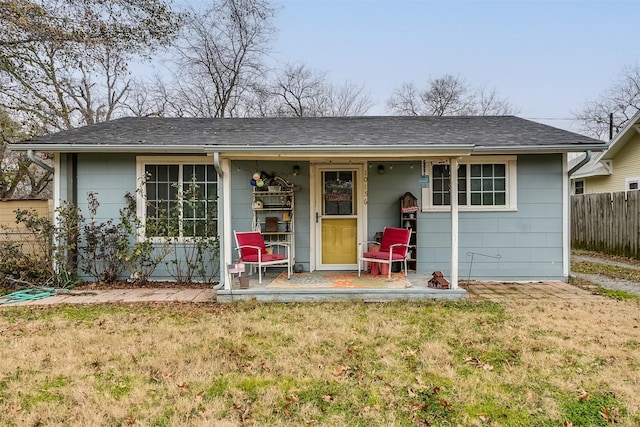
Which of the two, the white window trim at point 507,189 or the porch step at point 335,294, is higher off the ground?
the white window trim at point 507,189

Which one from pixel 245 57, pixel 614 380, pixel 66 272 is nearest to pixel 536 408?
pixel 614 380

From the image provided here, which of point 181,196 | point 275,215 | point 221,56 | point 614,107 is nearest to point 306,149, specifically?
point 275,215

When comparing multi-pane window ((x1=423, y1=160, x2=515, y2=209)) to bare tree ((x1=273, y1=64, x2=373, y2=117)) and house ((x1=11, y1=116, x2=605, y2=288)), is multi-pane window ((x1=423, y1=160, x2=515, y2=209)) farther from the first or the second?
bare tree ((x1=273, y1=64, x2=373, y2=117))

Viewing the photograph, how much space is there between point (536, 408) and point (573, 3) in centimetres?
1429

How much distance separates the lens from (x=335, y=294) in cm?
525

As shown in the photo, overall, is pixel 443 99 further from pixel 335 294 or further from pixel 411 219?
pixel 335 294

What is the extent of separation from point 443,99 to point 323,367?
21575 millimetres

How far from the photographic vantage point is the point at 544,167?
645 cm

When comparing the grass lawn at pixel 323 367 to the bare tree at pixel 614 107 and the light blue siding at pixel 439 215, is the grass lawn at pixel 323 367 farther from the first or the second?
the bare tree at pixel 614 107

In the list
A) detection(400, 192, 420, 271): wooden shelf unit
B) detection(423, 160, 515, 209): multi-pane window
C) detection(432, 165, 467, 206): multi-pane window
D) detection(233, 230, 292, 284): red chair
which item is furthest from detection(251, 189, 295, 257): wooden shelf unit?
detection(432, 165, 467, 206): multi-pane window

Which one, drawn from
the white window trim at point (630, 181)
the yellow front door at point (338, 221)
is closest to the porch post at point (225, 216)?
the yellow front door at point (338, 221)

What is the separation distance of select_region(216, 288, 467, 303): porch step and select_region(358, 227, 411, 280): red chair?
60 centimetres

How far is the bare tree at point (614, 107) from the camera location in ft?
71.2

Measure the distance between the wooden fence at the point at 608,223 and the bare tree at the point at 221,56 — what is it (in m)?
14.3
